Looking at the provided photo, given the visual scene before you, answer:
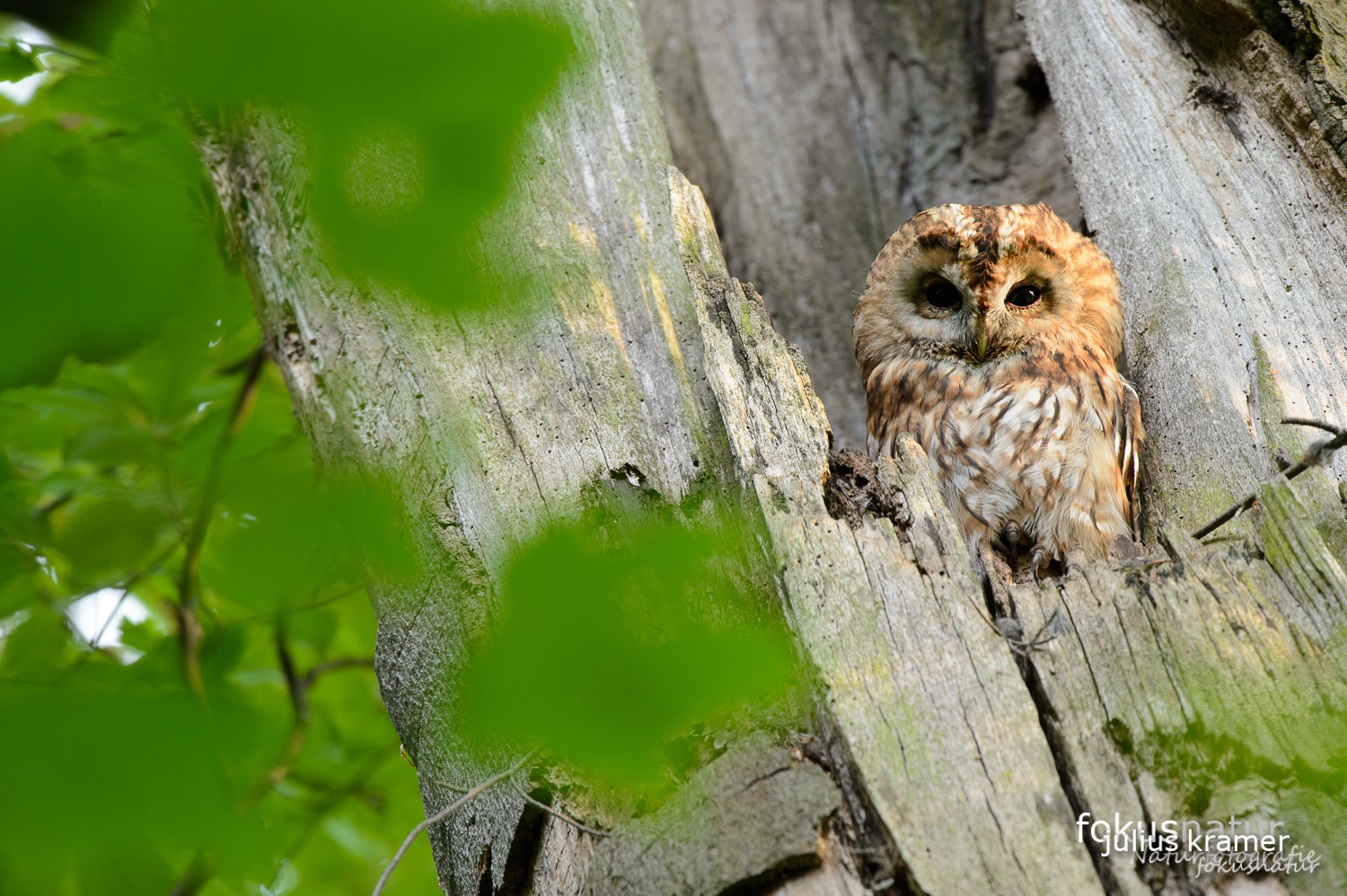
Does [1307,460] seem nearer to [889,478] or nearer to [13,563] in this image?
[889,478]

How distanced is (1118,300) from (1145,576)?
4.36ft

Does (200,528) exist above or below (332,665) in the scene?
above

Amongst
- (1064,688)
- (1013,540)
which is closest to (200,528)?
(1064,688)

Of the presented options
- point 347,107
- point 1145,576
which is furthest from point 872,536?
point 347,107

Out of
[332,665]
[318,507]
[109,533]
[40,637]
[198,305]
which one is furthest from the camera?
[332,665]

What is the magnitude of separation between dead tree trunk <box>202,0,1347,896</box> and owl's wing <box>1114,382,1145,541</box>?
0.26ft

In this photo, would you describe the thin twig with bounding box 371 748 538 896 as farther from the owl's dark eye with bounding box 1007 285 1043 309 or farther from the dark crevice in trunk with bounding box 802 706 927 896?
the owl's dark eye with bounding box 1007 285 1043 309

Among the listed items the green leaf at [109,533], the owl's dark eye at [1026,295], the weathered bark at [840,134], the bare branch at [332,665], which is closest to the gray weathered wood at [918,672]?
the green leaf at [109,533]

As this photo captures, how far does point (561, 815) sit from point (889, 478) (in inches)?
31.2

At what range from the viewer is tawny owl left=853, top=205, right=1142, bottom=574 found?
8.12 ft

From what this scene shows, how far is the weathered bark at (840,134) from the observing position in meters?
3.49

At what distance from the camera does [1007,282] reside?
8.97ft

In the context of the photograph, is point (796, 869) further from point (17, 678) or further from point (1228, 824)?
point (17, 678)

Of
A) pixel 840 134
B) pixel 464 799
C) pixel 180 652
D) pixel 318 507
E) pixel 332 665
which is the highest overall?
pixel 318 507
